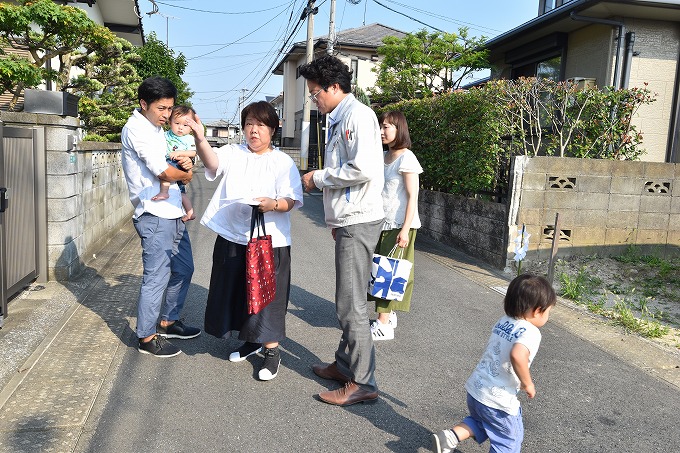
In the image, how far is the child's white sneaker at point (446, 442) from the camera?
2725 millimetres

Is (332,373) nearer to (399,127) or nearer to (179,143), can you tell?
(399,127)

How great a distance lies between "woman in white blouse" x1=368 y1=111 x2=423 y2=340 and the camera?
4516 millimetres

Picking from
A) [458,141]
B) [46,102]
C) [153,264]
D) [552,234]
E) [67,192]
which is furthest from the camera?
[458,141]

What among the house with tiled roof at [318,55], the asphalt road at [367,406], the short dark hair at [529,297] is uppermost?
the house with tiled roof at [318,55]

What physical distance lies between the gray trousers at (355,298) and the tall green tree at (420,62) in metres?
13.0

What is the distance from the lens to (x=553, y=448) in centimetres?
301

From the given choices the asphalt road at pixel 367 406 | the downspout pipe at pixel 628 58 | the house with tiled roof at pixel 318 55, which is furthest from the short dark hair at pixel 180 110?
the house with tiled roof at pixel 318 55

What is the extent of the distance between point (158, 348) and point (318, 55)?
78.4ft

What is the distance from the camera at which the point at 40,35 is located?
909 centimetres

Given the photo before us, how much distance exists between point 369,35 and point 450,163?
22206mm

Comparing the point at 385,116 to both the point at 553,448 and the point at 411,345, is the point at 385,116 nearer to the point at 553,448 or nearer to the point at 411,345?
the point at 411,345

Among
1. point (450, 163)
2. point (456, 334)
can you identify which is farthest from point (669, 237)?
point (456, 334)

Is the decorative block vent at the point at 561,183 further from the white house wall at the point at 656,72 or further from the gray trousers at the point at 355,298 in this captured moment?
the gray trousers at the point at 355,298

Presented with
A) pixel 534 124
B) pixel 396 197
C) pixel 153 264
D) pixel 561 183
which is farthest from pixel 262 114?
pixel 534 124
